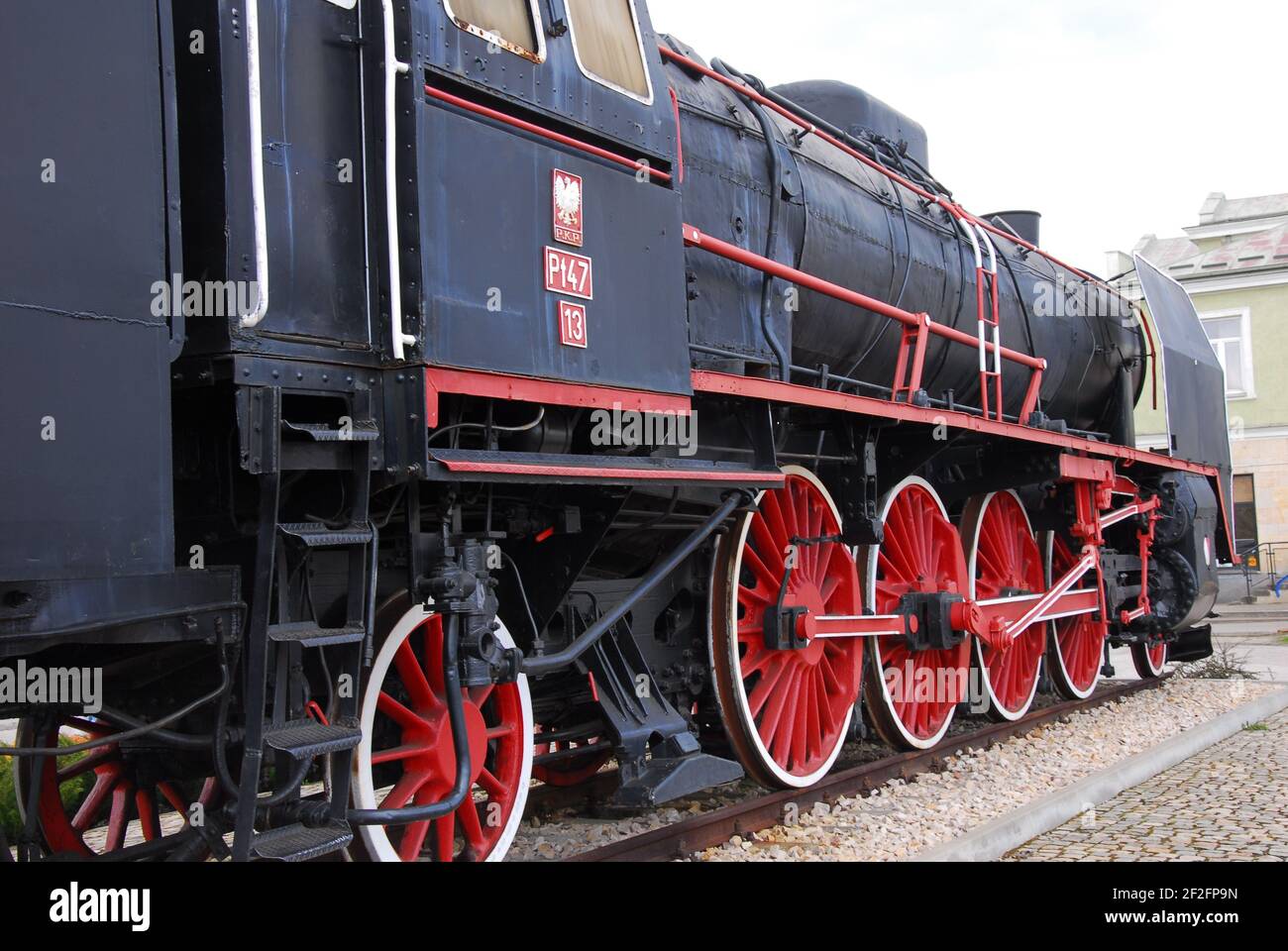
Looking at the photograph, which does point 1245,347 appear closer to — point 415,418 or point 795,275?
point 795,275

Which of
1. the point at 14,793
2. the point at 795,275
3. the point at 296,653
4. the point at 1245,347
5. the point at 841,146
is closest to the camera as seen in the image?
the point at 296,653

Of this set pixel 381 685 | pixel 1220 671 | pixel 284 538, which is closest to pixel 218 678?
pixel 284 538

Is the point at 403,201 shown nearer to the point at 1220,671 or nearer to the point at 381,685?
the point at 381,685

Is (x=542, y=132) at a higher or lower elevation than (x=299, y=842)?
higher

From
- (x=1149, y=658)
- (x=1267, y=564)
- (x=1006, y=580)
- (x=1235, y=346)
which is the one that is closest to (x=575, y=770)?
(x=1006, y=580)

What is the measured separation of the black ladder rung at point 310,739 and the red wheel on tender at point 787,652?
256 cm

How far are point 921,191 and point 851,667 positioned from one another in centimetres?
313

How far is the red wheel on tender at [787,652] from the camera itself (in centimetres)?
553

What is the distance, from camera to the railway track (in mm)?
4613

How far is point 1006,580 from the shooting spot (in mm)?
8477

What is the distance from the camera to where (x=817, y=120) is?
6.78 meters

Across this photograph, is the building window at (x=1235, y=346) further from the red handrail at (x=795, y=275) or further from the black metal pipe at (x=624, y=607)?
the black metal pipe at (x=624, y=607)

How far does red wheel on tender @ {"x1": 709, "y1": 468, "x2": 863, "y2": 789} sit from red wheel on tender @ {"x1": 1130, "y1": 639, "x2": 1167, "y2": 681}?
5.28m

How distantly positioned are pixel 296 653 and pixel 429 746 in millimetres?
812
